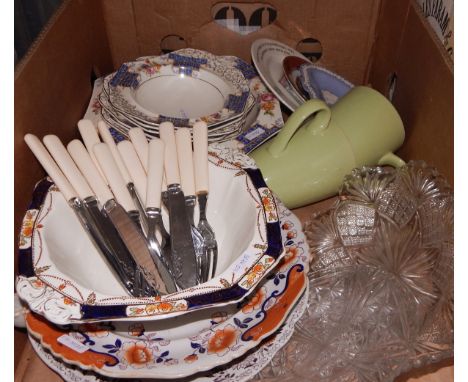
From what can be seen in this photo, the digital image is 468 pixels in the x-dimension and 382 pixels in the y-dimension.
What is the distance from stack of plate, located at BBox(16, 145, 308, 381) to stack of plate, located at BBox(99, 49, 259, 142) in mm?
107

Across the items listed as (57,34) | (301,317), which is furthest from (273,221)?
(57,34)

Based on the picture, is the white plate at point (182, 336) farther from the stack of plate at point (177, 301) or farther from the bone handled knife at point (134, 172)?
the bone handled knife at point (134, 172)

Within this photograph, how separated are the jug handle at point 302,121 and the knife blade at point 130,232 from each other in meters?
0.19

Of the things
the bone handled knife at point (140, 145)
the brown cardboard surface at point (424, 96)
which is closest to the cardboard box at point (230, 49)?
the brown cardboard surface at point (424, 96)

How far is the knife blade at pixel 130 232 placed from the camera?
44 centimetres

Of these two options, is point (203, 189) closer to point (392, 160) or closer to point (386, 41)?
point (392, 160)

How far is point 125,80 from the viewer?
64cm

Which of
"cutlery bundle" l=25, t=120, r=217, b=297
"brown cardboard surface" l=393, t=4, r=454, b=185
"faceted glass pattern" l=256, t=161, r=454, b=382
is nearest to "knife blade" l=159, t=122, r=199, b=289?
"cutlery bundle" l=25, t=120, r=217, b=297

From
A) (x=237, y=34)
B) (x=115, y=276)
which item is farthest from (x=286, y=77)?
(x=115, y=276)

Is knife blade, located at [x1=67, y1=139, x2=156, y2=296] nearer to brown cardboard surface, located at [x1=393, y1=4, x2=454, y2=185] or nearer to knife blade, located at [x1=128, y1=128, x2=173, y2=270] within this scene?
knife blade, located at [x1=128, y1=128, x2=173, y2=270]

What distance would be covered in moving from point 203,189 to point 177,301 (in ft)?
0.49

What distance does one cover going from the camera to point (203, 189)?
0.49m

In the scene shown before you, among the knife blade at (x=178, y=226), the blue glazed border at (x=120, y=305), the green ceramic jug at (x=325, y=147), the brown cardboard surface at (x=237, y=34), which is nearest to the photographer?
the blue glazed border at (x=120, y=305)

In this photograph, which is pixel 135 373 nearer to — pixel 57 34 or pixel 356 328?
pixel 356 328
